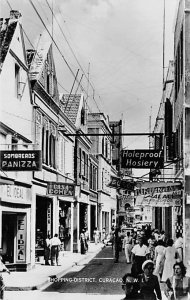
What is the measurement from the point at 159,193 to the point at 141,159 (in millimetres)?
1428

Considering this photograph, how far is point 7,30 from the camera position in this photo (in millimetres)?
22781

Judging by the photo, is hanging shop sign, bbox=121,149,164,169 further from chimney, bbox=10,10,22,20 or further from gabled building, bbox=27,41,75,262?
chimney, bbox=10,10,22,20

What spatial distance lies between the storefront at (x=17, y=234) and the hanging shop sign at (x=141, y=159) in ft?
17.1

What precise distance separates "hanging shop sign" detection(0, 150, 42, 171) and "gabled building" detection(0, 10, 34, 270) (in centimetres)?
267

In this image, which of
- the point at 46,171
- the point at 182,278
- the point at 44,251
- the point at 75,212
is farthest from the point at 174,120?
the point at 182,278

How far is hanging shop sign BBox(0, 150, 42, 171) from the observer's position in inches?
704

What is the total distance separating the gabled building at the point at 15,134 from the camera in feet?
72.1

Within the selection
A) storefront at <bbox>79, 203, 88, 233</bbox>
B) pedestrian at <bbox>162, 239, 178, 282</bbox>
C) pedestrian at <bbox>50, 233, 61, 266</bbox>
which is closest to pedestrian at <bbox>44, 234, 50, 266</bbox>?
pedestrian at <bbox>50, 233, 61, 266</bbox>

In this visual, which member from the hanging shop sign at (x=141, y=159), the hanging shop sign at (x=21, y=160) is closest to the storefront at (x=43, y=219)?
the hanging shop sign at (x=141, y=159)

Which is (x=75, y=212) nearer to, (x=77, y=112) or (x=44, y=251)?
(x=77, y=112)

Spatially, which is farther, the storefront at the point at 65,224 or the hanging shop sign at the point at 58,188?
the storefront at the point at 65,224

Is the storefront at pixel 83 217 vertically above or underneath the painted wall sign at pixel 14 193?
underneath

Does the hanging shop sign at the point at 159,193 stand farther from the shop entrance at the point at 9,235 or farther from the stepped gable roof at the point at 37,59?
the stepped gable roof at the point at 37,59

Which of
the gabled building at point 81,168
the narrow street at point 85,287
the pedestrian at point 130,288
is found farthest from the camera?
the gabled building at point 81,168
